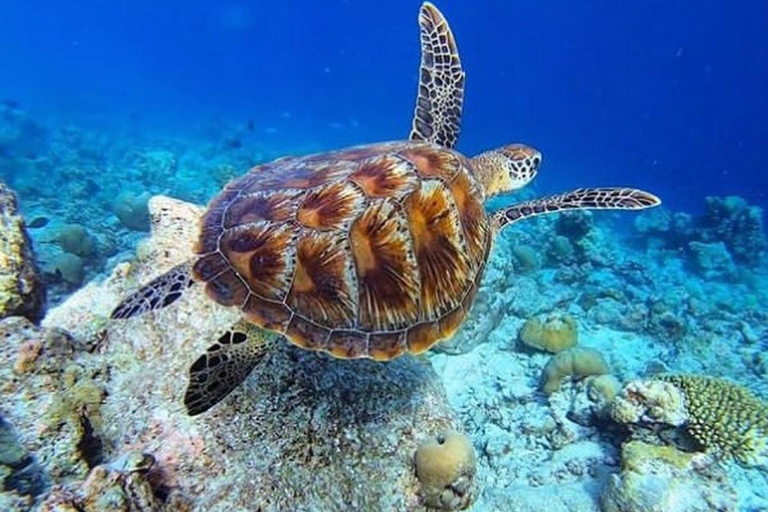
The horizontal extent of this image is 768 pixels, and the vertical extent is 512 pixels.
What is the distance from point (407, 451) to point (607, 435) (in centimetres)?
213

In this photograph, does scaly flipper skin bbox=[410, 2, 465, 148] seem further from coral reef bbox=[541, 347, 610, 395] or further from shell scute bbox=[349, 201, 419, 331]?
coral reef bbox=[541, 347, 610, 395]

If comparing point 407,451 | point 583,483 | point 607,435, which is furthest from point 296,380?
point 607,435

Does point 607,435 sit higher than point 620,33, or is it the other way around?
point 620,33

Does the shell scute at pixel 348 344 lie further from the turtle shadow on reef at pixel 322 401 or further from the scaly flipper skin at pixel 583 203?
the scaly flipper skin at pixel 583 203

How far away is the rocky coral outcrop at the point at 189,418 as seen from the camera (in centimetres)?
243

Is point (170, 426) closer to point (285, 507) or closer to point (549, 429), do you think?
point (285, 507)

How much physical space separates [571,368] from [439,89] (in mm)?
3350

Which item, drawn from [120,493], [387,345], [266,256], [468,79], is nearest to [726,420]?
[387,345]

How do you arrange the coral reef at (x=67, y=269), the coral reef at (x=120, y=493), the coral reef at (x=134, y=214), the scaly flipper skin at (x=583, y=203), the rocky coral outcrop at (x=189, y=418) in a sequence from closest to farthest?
the coral reef at (x=120, y=493)
the rocky coral outcrop at (x=189, y=418)
the scaly flipper skin at (x=583, y=203)
the coral reef at (x=67, y=269)
the coral reef at (x=134, y=214)

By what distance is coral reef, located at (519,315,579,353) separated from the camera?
5.59 metres

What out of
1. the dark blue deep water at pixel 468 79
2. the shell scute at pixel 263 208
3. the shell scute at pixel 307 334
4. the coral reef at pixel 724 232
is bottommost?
the shell scute at pixel 307 334

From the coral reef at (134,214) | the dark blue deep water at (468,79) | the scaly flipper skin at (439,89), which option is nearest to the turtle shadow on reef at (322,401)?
the scaly flipper skin at (439,89)

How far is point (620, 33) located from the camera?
82.9 m

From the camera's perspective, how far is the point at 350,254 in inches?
110
